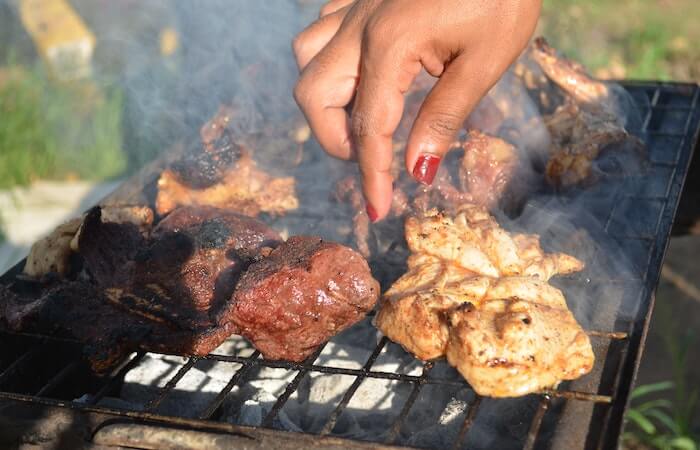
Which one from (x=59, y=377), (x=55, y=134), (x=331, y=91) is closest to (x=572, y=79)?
(x=331, y=91)

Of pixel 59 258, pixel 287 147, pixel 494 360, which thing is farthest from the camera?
pixel 287 147

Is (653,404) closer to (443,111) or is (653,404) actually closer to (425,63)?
(443,111)

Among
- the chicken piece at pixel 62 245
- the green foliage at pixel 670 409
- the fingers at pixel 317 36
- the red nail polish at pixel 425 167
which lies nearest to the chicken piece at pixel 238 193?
the chicken piece at pixel 62 245

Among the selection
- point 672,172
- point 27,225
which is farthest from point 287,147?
point 27,225

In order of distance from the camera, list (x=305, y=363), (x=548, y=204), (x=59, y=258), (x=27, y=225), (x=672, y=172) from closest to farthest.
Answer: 1. (x=305, y=363)
2. (x=59, y=258)
3. (x=548, y=204)
4. (x=672, y=172)
5. (x=27, y=225)

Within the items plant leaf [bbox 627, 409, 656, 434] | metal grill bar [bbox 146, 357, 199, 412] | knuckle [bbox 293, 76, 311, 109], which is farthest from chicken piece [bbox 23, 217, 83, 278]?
plant leaf [bbox 627, 409, 656, 434]

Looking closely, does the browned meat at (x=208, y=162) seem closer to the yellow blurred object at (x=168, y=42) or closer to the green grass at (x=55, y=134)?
the green grass at (x=55, y=134)

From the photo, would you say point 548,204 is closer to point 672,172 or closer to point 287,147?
point 672,172
